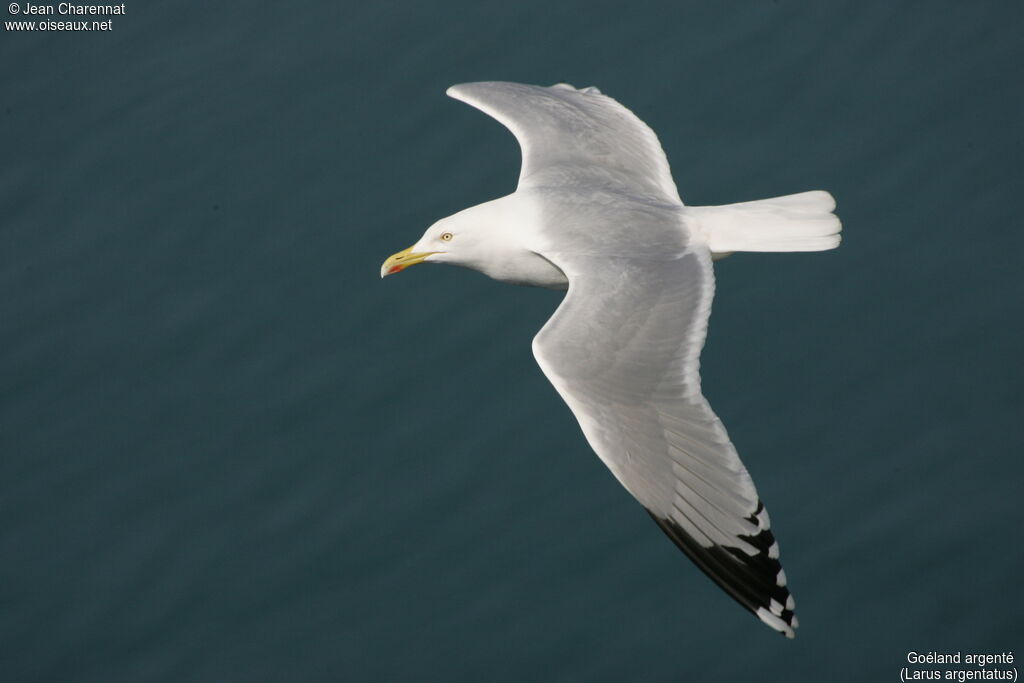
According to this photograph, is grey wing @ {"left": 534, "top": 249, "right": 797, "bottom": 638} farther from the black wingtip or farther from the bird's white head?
the bird's white head

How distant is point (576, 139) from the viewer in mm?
7371

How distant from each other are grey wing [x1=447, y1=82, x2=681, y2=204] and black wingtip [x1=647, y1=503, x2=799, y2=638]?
2183 millimetres

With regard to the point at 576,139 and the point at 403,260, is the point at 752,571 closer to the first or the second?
the point at 403,260

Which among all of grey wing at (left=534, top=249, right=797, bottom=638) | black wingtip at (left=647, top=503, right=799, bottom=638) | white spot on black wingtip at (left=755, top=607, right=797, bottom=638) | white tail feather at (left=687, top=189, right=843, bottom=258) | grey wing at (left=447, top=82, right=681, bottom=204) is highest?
grey wing at (left=447, top=82, right=681, bottom=204)

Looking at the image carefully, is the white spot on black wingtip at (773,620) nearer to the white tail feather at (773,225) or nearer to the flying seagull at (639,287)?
the flying seagull at (639,287)

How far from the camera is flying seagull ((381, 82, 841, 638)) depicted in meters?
5.27

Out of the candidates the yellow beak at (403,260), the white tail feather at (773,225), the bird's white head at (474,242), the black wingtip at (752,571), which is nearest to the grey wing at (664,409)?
the black wingtip at (752,571)

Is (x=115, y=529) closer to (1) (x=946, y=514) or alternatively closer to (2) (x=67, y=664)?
(2) (x=67, y=664)

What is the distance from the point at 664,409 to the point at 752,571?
0.70 meters

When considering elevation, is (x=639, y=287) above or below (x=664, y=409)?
above

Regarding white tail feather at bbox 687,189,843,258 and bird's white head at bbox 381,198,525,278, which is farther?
bird's white head at bbox 381,198,525,278

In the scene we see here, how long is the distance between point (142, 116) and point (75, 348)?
194 cm

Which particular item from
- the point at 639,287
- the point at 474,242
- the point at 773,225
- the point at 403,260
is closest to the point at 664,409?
the point at 639,287

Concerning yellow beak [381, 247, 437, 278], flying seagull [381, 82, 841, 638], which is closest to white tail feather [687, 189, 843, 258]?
flying seagull [381, 82, 841, 638]
